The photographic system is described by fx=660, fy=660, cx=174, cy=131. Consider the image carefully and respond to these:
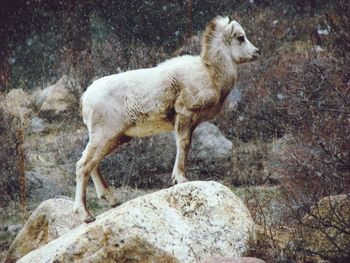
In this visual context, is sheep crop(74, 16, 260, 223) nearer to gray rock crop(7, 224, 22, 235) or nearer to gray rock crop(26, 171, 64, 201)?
gray rock crop(7, 224, 22, 235)

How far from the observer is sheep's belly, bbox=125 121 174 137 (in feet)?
20.7

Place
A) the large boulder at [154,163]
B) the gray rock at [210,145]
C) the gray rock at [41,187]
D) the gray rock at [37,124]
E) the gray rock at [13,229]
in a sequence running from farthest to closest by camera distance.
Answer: the gray rock at [37,124] < the gray rock at [210,145] < the large boulder at [154,163] < the gray rock at [41,187] < the gray rock at [13,229]

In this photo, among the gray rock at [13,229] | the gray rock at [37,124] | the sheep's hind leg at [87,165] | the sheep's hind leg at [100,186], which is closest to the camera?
the sheep's hind leg at [87,165]

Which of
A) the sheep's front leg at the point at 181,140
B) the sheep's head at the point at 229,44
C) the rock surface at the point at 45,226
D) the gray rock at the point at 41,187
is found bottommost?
the gray rock at the point at 41,187

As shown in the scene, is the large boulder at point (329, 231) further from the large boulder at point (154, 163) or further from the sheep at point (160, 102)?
the large boulder at point (154, 163)

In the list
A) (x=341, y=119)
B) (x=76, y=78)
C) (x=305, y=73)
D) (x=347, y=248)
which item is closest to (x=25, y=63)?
(x=76, y=78)

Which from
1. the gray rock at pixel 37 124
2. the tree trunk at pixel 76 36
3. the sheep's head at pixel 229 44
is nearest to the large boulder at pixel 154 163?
the gray rock at pixel 37 124

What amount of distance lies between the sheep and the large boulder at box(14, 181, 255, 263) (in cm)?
41

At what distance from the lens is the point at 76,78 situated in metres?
15.9

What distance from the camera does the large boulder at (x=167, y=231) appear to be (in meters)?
5.56

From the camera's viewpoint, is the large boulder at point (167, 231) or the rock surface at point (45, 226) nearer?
the large boulder at point (167, 231)

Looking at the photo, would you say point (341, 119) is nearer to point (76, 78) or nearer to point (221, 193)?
point (221, 193)

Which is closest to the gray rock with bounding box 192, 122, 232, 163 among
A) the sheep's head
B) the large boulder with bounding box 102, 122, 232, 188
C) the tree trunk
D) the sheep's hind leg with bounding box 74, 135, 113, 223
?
the large boulder with bounding box 102, 122, 232, 188

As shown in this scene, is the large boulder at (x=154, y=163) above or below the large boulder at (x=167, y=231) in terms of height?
below
